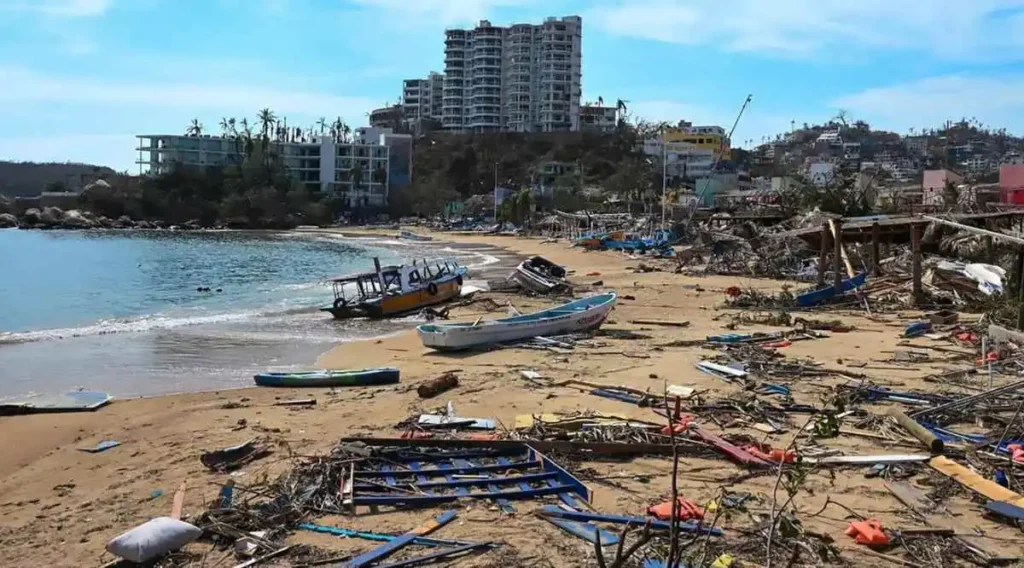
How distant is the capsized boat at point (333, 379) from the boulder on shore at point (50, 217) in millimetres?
108694

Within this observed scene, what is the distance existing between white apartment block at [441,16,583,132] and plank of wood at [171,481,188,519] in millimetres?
154425

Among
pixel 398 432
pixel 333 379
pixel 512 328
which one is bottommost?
pixel 333 379

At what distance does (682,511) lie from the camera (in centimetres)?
678

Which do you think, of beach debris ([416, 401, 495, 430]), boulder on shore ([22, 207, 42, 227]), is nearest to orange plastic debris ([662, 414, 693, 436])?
beach debris ([416, 401, 495, 430])

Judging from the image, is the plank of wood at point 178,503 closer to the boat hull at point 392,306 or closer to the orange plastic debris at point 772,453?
the orange plastic debris at point 772,453

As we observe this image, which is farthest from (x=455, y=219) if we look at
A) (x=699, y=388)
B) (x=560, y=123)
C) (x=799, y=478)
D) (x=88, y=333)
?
(x=799, y=478)

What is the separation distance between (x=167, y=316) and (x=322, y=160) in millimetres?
100258

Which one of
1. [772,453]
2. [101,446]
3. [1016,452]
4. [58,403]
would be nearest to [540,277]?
[58,403]

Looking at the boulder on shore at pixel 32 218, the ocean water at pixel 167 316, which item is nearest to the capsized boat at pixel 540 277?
the ocean water at pixel 167 316

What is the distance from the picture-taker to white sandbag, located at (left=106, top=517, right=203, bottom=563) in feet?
20.3

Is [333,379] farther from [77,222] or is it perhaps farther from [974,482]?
[77,222]

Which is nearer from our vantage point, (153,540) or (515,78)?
(153,540)

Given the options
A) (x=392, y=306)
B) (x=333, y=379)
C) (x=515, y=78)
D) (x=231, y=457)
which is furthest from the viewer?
(x=515, y=78)

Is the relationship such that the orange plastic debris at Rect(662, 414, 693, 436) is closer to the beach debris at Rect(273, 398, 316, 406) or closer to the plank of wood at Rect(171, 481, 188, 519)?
the plank of wood at Rect(171, 481, 188, 519)
